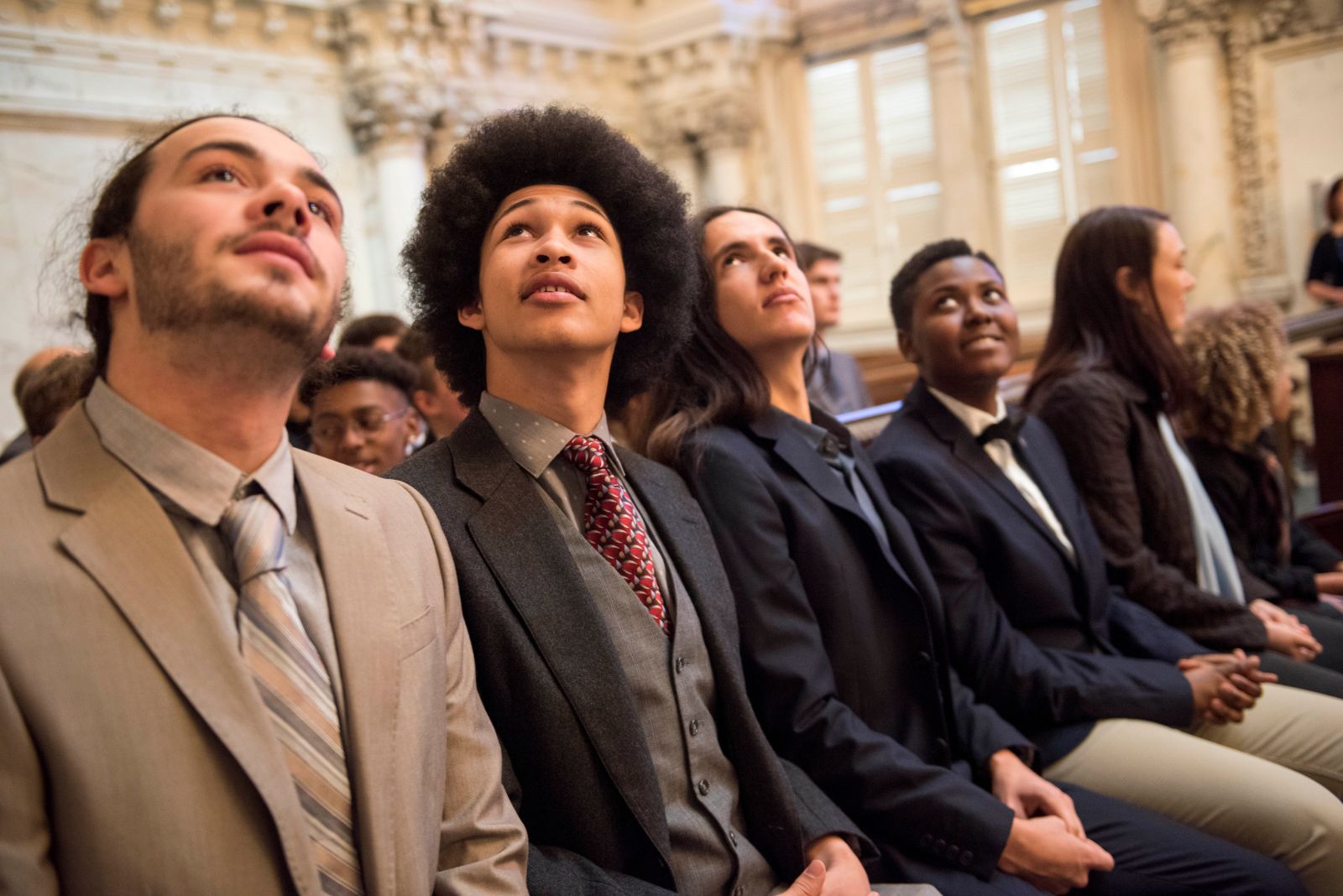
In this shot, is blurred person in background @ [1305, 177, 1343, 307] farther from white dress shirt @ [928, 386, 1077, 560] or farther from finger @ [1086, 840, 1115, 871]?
finger @ [1086, 840, 1115, 871]

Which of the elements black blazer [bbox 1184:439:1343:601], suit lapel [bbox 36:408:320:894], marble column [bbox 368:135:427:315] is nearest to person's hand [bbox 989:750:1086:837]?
suit lapel [bbox 36:408:320:894]

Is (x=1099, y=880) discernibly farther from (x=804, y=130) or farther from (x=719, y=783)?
(x=804, y=130)

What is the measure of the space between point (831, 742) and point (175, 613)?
47.6 inches

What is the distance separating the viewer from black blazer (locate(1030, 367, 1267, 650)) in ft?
9.29

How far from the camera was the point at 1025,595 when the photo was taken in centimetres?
254

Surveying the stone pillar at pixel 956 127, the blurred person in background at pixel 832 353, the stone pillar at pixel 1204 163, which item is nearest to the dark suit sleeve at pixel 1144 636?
the blurred person in background at pixel 832 353

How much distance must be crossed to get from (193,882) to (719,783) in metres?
0.89

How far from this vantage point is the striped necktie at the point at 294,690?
1.16m

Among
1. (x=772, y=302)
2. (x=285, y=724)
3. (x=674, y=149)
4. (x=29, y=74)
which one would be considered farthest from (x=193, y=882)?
(x=674, y=149)

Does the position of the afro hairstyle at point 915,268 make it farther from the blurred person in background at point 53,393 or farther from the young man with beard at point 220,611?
the blurred person in background at point 53,393

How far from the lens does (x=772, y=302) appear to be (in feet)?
7.84

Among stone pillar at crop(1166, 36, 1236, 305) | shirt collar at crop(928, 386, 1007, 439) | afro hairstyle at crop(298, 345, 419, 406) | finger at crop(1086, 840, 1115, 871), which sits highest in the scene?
stone pillar at crop(1166, 36, 1236, 305)

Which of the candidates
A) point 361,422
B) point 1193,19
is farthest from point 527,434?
point 1193,19

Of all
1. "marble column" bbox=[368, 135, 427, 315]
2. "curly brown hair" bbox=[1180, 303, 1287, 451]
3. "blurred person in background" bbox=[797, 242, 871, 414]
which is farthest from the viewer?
"marble column" bbox=[368, 135, 427, 315]
